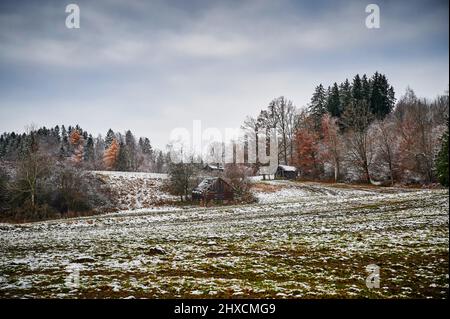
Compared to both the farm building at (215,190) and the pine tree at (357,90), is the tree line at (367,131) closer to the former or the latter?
the pine tree at (357,90)

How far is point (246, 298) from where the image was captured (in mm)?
6973

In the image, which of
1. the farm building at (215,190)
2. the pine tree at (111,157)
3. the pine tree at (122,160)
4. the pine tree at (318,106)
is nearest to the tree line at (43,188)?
the farm building at (215,190)

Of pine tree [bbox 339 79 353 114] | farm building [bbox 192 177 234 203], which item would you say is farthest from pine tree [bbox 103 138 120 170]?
pine tree [bbox 339 79 353 114]

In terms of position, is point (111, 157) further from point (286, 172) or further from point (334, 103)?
point (334, 103)

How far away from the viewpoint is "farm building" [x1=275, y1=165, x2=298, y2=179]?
193ft

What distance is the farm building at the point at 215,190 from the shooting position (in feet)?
132

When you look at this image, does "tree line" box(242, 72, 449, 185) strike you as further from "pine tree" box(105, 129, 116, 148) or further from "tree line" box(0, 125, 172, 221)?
"pine tree" box(105, 129, 116, 148)

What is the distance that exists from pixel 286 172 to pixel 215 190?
2384 cm

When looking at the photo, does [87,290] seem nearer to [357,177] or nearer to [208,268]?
[208,268]

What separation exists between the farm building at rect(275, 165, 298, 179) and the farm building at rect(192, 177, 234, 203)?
21806 mm

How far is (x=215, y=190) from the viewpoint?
40344mm

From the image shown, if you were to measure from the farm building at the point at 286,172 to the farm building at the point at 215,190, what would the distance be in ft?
71.5
